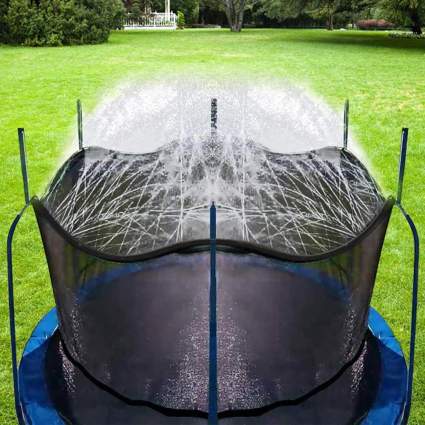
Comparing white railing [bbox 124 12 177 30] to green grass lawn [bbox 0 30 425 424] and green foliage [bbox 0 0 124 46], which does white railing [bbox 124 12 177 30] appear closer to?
green grass lawn [bbox 0 30 425 424]

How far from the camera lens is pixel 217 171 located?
7.69ft

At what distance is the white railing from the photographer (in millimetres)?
27641

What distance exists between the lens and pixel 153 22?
28188 mm

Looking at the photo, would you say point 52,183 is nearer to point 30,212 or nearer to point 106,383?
point 106,383

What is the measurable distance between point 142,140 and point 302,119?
2.83ft

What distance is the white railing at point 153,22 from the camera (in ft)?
90.7

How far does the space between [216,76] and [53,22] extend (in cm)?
891

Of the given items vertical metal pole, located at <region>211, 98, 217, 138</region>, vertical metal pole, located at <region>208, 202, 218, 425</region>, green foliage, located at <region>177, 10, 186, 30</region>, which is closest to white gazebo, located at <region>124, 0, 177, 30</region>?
green foliage, located at <region>177, 10, 186, 30</region>

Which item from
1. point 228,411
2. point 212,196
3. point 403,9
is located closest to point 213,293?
point 228,411

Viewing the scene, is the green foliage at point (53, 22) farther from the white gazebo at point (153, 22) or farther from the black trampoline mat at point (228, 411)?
the black trampoline mat at point (228, 411)

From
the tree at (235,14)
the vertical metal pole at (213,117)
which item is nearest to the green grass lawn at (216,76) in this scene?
the vertical metal pole at (213,117)

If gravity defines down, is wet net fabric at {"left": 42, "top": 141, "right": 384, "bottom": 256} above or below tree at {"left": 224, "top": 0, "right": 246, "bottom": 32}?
below

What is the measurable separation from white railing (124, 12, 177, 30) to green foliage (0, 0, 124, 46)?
10.2 m

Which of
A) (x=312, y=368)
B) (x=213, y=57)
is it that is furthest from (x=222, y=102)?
(x=213, y=57)
